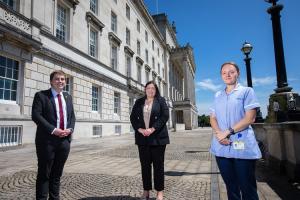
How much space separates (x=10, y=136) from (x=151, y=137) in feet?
32.9

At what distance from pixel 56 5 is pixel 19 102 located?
677cm

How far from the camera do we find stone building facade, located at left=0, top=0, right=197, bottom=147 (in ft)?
38.5

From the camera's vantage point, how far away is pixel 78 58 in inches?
691

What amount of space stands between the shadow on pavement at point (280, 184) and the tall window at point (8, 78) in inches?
435

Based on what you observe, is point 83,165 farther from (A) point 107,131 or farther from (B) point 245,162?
(A) point 107,131

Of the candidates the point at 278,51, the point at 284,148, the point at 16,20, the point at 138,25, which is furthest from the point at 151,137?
the point at 138,25

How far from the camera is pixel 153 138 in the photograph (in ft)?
12.7

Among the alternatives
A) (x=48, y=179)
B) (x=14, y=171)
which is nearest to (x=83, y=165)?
(x=14, y=171)

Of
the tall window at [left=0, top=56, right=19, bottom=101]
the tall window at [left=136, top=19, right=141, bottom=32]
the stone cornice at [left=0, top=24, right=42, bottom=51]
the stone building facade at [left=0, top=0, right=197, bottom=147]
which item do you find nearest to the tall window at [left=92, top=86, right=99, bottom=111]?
the stone building facade at [left=0, top=0, right=197, bottom=147]

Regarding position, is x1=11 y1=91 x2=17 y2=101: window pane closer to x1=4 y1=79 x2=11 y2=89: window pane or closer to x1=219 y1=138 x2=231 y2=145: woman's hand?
x1=4 y1=79 x2=11 y2=89: window pane

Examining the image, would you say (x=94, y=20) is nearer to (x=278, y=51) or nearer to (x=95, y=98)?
(x=95, y=98)

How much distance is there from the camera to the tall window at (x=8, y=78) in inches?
451

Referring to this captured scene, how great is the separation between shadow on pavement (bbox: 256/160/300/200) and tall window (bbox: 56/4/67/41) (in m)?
14.3

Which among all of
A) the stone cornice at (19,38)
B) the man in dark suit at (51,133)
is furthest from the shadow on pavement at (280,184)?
the stone cornice at (19,38)
